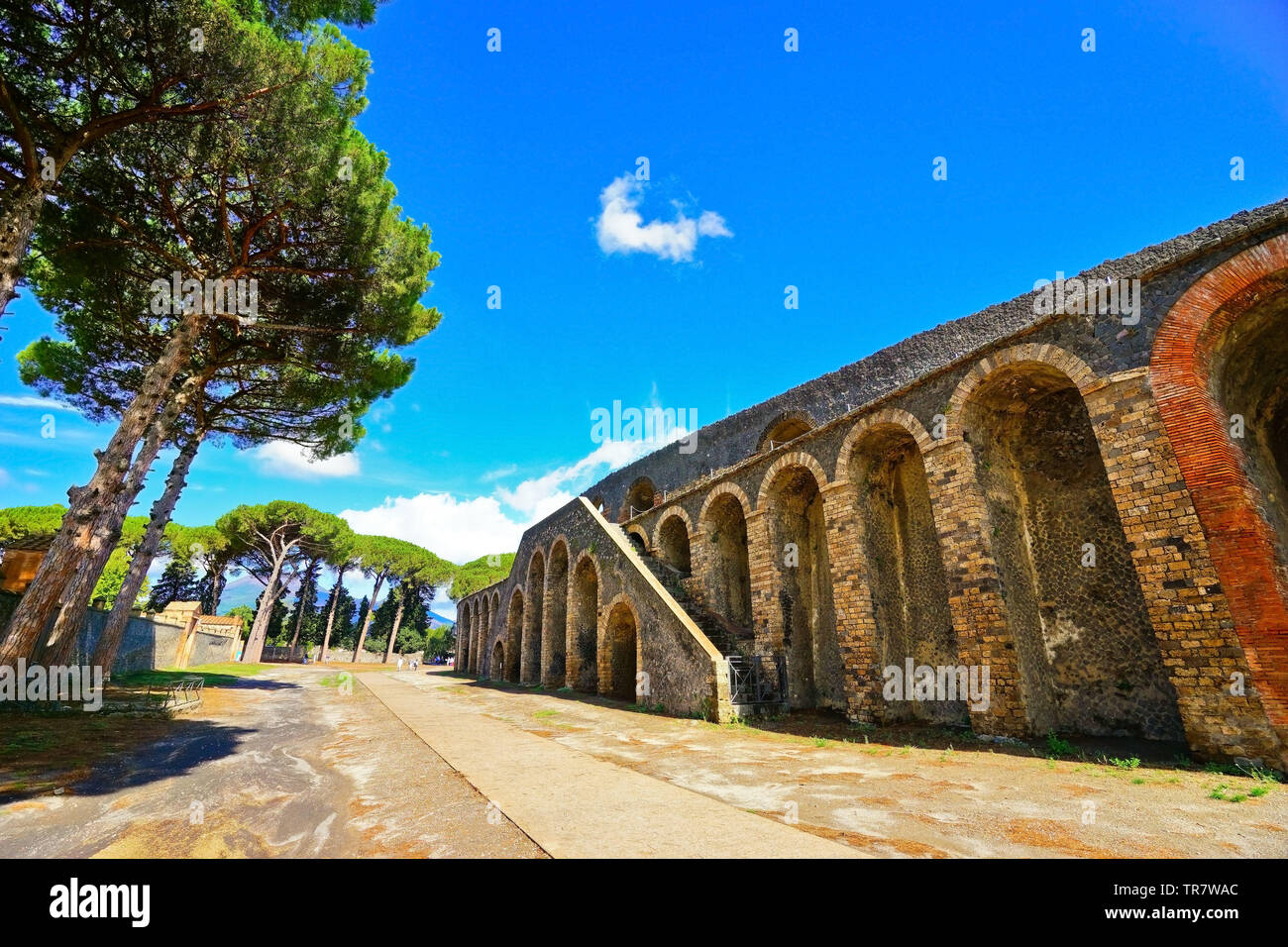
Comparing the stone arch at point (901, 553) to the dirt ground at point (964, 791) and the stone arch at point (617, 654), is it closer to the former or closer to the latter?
the dirt ground at point (964, 791)

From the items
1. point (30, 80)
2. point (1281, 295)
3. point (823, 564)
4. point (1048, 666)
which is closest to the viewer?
point (1281, 295)

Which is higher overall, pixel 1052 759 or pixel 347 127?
pixel 347 127

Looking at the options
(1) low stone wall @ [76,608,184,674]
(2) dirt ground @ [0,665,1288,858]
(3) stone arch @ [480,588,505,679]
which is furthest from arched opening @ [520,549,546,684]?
(1) low stone wall @ [76,608,184,674]

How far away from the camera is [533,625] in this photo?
870 inches

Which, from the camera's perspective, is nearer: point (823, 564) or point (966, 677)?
point (966, 677)

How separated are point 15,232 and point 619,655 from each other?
15.5 metres

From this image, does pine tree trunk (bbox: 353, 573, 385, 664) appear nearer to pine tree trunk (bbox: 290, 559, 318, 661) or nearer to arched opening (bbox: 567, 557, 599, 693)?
pine tree trunk (bbox: 290, 559, 318, 661)

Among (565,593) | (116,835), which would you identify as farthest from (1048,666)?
(565,593)

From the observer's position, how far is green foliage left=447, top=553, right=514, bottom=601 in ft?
166

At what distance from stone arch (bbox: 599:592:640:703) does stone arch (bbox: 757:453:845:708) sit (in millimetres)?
4817

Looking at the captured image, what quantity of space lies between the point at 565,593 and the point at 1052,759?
1582 centimetres

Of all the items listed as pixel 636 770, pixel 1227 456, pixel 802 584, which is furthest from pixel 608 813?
pixel 802 584

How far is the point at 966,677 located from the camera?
817 cm
